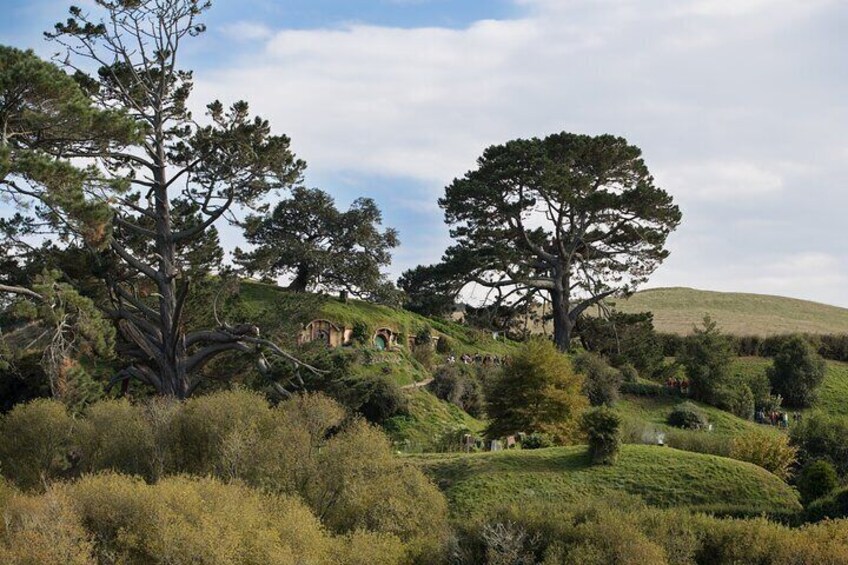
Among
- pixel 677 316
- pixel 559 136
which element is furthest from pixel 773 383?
pixel 677 316

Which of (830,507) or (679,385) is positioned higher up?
(679,385)

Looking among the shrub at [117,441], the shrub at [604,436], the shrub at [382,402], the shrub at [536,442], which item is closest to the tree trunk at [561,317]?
the shrub at [382,402]

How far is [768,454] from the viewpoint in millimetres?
33156

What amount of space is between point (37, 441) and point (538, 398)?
733 inches

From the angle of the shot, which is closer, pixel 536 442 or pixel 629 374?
pixel 536 442

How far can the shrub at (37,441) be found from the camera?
28.0 metres

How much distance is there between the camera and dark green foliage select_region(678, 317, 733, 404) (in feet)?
179

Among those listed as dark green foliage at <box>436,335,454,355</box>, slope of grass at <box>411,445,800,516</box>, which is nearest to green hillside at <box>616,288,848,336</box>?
dark green foliage at <box>436,335,454,355</box>

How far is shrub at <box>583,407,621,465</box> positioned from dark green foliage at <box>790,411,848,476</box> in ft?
37.6

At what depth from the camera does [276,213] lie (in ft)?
179

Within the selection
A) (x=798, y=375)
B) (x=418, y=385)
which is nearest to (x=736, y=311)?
(x=798, y=375)

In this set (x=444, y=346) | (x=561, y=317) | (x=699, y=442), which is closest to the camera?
(x=699, y=442)

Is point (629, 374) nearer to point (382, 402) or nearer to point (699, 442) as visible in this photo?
point (699, 442)

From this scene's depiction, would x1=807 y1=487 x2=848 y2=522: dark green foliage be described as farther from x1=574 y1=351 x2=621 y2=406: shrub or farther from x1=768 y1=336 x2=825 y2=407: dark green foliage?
x1=768 y1=336 x2=825 y2=407: dark green foliage
